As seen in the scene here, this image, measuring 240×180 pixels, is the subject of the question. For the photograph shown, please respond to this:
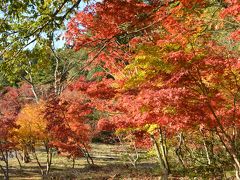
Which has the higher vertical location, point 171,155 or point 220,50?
point 220,50

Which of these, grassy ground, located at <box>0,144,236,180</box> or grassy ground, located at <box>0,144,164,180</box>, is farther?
grassy ground, located at <box>0,144,164,180</box>

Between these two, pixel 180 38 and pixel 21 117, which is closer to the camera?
pixel 180 38

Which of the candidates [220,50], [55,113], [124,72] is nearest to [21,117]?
[55,113]

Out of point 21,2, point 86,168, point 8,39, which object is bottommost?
point 86,168

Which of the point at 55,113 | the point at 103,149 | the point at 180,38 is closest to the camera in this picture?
the point at 180,38

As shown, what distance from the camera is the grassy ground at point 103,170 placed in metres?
12.7

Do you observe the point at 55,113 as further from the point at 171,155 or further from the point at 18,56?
the point at 18,56

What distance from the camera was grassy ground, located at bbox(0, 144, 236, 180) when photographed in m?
12.7

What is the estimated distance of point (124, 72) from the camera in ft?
42.4

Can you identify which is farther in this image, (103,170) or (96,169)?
(96,169)

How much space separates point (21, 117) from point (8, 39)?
13.7m

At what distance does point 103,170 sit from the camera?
20281mm

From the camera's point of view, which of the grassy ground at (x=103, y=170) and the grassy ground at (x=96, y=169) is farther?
the grassy ground at (x=96, y=169)

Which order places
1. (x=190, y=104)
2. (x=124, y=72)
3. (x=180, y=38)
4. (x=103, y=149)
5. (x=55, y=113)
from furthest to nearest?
(x=103, y=149) → (x=55, y=113) → (x=124, y=72) → (x=190, y=104) → (x=180, y=38)
